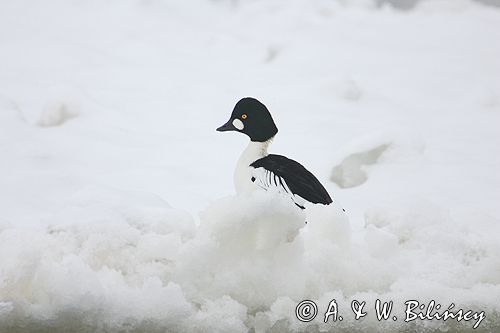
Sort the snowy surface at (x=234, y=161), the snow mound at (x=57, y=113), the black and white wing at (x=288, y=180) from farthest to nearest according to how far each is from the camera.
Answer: the snow mound at (x=57, y=113) → the black and white wing at (x=288, y=180) → the snowy surface at (x=234, y=161)

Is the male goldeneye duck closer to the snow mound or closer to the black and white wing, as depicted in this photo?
the black and white wing

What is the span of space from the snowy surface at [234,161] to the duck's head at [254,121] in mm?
330

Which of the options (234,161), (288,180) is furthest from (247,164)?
(234,161)

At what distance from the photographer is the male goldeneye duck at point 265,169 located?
1.96 m

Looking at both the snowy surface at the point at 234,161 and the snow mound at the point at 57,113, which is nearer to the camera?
the snowy surface at the point at 234,161

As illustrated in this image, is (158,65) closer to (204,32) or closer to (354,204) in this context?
(204,32)

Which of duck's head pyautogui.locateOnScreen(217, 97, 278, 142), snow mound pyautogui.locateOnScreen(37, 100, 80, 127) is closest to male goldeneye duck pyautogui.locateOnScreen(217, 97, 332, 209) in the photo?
duck's head pyautogui.locateOnScreen(217, 97, 278, 142)

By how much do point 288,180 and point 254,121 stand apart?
0.72 feet

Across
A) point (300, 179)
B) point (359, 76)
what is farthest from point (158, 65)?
point (300, 179)

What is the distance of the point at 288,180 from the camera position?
198 cm

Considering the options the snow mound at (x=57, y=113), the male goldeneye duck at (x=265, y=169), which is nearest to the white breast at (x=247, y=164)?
the male goldeneye duck at (x=265, y=169)

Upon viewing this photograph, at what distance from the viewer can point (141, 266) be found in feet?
5.09

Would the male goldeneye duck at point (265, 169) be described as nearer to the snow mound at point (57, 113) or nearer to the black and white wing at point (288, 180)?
Answer: the black and white wing at point (288, 180)

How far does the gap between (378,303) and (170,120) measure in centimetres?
358
